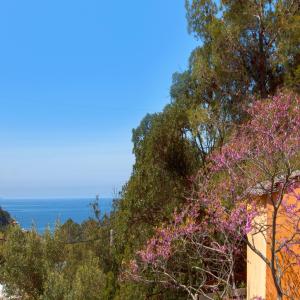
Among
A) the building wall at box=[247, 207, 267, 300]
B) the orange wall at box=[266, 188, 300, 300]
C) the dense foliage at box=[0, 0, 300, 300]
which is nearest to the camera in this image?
the orange wall at box=[266, 188, 300, 300]

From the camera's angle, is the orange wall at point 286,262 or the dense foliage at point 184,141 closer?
the orange wall at point 286,262

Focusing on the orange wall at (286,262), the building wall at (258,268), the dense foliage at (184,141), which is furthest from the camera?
the dense foliage at (184,141)

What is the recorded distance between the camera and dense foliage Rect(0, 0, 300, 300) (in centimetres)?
1054

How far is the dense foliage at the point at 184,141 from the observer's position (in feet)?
34.6

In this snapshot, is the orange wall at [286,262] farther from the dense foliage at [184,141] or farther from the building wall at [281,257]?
the dense foliage at [184,141]

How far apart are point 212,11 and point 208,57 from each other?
5.15 feet

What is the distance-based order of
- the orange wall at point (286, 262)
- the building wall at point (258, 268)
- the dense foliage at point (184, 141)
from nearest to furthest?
the orange wall at point (286, 262), the building wall at point (258, 268), the dense foliage at point (184, 141)

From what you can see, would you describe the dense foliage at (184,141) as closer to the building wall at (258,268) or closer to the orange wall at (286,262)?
Answer: the building wall at (258,268)

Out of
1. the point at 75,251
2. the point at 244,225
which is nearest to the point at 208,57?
the point at 244,225

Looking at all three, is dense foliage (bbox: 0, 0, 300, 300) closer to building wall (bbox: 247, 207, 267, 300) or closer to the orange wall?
building wall (bbox: 247, 207, 267, 300)

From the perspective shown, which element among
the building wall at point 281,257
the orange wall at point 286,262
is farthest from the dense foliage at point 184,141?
the orange wall at point 286,262

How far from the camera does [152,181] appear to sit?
1086 centimetres

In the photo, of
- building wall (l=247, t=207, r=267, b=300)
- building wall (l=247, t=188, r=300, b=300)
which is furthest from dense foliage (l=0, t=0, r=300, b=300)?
building wall (l=247, t=188, r=300, b=300)

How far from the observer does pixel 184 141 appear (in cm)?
1171
